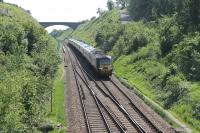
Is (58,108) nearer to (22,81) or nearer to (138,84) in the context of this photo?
(22,81)

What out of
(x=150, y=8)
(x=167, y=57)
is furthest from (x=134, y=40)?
(x=150, y=8)

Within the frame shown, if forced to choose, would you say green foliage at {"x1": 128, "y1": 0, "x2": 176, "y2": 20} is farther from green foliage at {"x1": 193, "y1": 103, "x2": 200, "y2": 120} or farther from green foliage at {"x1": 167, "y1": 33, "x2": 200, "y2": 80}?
green foliage at {"x1": 193, "y1": 103, "x2": 200, "y2": 120}

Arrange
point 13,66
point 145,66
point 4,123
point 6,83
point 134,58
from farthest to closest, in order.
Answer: point 134,58 → point 145,66 → point 13,66 → point 6,83 → point 4,123

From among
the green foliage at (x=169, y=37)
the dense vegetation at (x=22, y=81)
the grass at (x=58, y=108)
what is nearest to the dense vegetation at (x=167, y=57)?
the green foliage at (x=169, y=37)

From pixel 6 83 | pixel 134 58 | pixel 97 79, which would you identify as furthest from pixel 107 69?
pixel 6 83

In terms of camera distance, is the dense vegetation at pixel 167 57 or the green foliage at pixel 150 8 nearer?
the dense vegetation at pixel 167 57

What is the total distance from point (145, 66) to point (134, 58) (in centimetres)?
691

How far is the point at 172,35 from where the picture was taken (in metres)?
54.1

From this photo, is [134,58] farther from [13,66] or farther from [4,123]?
[4,123]

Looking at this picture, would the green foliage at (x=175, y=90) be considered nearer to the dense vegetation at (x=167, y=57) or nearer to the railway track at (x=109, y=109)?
the dense vegetation at (x=167, y=57)

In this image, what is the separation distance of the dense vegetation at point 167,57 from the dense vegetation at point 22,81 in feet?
38.1

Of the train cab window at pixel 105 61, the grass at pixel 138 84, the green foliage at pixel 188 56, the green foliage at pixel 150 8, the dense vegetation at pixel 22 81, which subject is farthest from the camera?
the green foliage at pixel 150 8

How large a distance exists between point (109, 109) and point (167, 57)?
53.6 ft

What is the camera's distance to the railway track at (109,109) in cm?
3108
